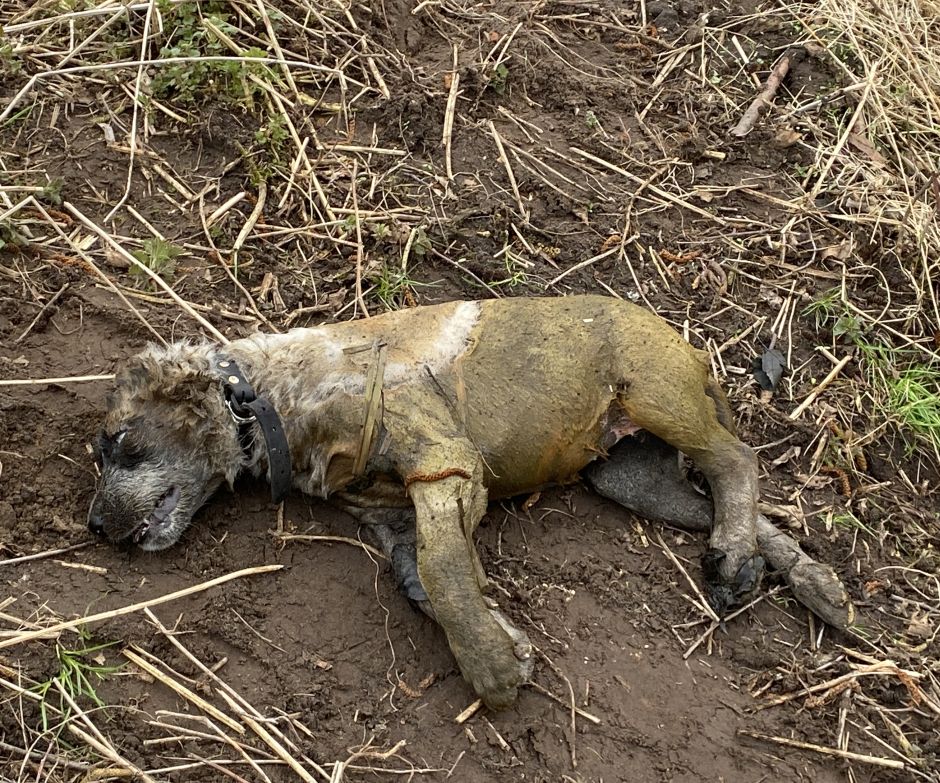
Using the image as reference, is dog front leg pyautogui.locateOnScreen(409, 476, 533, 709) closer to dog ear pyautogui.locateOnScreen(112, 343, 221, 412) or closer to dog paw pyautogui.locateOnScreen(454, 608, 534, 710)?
dog paw pyautogui.locateOnScreen(454, 608, 534, 710)

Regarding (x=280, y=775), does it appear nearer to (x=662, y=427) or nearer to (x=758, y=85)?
(x=662, y=427)

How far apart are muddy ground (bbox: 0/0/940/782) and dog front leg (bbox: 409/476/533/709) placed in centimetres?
17

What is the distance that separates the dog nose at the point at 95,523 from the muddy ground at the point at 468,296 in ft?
0.44

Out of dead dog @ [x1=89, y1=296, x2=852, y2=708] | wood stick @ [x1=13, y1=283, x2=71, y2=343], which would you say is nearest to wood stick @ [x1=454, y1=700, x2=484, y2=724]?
dead dog @ [x1=89, y1=296, x2=852, y2=708]

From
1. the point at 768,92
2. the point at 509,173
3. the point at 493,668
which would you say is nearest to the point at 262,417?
the point at 493,668

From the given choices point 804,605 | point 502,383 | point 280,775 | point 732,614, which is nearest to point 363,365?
point 502,383

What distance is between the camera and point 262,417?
4078 millimetres

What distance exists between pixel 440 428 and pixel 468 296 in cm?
139

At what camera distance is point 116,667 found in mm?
3604

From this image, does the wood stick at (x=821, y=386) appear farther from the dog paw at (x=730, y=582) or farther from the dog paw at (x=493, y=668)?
the dog paw at (x=493, y=668)

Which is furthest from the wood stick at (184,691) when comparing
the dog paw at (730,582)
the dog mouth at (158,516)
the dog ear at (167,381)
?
the dog paw at (730,582)

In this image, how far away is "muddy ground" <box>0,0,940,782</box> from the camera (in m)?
3.68

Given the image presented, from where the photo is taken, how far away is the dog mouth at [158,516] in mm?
4012

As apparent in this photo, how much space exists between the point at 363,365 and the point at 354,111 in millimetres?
2368
